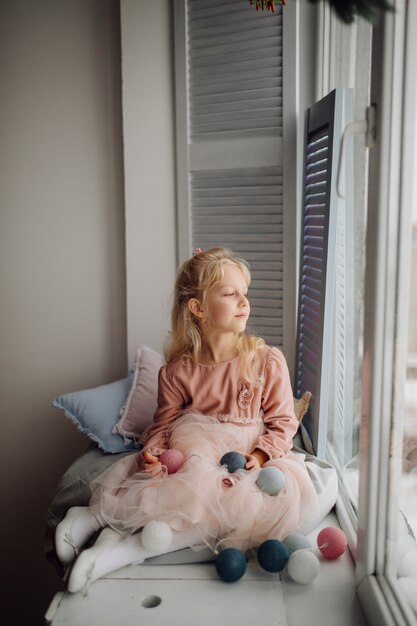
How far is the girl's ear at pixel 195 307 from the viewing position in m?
1.89

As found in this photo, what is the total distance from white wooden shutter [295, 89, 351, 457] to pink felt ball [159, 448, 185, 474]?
1.67 feet

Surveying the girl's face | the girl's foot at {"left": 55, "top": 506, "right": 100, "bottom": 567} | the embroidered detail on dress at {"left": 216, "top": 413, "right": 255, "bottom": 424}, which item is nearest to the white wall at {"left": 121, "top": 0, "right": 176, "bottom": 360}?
the girl's face

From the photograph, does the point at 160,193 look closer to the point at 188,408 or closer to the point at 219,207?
the point at 219,207

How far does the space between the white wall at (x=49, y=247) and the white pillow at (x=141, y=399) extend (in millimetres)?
347

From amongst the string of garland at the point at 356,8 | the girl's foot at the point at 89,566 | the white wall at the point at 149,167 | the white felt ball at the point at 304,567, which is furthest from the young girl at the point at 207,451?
the string of garland at the point at 356,8

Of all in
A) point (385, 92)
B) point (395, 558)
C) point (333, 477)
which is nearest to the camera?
point (385, 92)

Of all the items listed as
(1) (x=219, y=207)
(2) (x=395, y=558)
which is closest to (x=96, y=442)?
(1) (x=219, y=207)

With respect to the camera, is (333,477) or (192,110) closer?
(333,477)

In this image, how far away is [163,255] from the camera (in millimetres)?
2496

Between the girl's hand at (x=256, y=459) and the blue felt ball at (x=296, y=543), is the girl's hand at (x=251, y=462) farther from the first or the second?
the blue felt ball at (x=296, y=543)

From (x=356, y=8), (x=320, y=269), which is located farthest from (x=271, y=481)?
(x=356, y=8)

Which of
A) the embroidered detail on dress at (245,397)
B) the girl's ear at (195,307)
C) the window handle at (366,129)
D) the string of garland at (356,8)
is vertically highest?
the string of garland at (356,8)

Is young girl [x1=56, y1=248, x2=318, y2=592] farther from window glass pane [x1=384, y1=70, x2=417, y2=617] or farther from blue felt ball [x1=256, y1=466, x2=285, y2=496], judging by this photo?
window glass pane [x1=384, y1=70, x2=417, y2=617]

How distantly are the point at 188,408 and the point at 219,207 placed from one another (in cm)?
83
